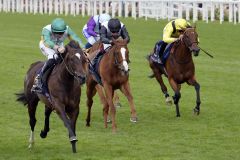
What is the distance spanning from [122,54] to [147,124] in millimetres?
1585

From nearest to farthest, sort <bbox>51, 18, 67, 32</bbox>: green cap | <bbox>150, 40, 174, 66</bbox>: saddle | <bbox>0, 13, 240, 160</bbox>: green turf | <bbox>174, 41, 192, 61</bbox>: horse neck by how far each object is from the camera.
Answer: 1. <bbox>0, 13, 240, 160</bbox>: green turf
2. <bbox>51, 18, 67, 32</bbox>: green cap
3. <bbox>174, 41, 192, 61</bbox>: horse neck
4. <bbox>150, 40, 174, 66</bbox>: saddle

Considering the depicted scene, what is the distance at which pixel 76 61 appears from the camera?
1080cm

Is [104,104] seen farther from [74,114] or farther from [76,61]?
[76,61]

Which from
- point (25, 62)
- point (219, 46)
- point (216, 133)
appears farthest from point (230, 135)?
point (219, 46)

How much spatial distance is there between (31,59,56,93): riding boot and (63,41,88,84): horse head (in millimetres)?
554

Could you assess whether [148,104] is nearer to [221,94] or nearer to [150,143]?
[221,94]

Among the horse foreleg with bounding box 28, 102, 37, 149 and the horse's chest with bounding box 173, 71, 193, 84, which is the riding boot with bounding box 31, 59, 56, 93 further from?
the horse's chest with bounding box 173, 71, 193, 84

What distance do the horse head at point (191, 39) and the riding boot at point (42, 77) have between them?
3.40 metres

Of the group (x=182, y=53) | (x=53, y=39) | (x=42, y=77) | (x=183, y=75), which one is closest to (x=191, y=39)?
(x=182, y=53)

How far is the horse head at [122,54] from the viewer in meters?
12.6

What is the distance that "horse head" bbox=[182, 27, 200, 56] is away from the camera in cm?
1423

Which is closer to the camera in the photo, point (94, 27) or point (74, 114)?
point (74, 114)

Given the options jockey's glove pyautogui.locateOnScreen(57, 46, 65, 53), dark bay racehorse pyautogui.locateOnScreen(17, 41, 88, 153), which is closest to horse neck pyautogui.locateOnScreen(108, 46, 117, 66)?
dark bay racehorse pyautogui.locateOnScreen(17, 41, 88, 153)

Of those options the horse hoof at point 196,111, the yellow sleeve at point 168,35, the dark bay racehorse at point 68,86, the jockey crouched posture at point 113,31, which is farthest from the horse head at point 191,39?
the dark bay racehorse at point 68,86
